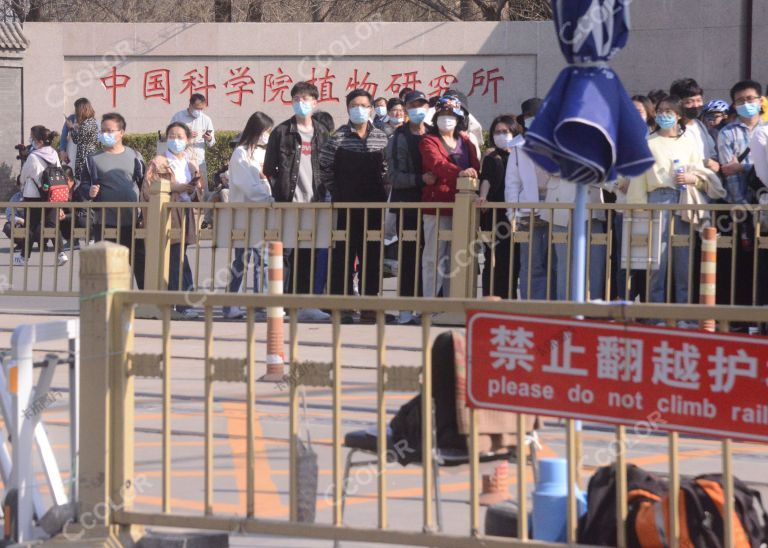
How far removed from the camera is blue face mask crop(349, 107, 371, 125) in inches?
514

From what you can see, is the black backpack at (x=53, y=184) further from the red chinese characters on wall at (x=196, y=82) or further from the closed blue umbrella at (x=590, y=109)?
the closed blue umbrella at (x=590, y=109)

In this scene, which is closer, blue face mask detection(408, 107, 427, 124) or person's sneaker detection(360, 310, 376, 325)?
person's sneaker detection(360, 310, 376, 325)

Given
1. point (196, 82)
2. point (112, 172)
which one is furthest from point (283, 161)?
point (196, 82)

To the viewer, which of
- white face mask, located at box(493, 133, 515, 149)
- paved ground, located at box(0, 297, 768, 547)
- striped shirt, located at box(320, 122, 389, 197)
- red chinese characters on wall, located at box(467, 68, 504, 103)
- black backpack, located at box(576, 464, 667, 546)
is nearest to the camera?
black backpack, located at box(576, 464, 667, 546)

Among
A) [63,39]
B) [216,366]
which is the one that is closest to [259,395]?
[216,366]

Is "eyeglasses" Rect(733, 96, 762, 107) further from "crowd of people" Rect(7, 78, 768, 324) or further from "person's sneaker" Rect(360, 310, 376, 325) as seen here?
"person's sneaker" Rect(360, 310, 376, 325)

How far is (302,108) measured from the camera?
526 inches

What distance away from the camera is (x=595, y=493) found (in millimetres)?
5473

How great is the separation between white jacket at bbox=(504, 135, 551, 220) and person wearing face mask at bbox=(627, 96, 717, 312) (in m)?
0.83

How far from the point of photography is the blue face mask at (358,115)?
13047mm

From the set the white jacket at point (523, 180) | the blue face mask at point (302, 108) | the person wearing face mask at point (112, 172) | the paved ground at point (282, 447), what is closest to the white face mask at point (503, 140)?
the white jacket at point (523, 180)

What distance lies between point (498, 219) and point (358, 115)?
1737 millimetres

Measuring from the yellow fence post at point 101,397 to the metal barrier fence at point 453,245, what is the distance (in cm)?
642

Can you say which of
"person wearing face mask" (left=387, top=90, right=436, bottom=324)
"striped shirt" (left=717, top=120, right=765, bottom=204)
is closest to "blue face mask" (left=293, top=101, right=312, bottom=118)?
"person wearing face mask" (left=387, top=90, right=436, bottom=324)
